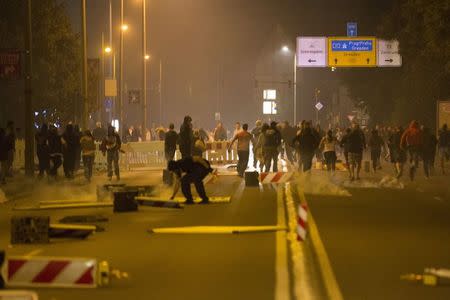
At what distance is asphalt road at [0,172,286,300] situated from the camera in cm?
1040

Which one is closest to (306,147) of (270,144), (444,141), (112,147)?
(270,144)

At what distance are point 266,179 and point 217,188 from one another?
2.08 metres

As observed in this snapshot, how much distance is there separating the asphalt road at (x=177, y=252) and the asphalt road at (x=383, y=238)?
3.14ft

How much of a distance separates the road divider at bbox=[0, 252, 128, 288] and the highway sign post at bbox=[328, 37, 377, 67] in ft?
140

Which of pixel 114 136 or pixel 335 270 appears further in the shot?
pixel 114 136

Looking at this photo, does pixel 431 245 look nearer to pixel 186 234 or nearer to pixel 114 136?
pixel 186 234

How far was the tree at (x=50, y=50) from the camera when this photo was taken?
44125 mm

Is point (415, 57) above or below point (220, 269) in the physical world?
above

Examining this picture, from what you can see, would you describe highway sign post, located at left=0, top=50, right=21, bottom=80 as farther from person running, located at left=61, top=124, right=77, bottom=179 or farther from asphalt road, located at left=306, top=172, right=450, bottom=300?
asphalt road, located at left=306, top=172, right=450, bottom=300

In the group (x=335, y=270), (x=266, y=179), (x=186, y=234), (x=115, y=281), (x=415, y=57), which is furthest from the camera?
(x=415, y=57)

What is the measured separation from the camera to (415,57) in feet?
157

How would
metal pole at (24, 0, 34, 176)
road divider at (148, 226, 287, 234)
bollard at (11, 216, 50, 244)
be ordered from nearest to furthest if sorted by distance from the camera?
bollard at (11, 216, 50, 244), road divider at (148, 226, 287, 234), metal pole at (24, 0, 34, 176)

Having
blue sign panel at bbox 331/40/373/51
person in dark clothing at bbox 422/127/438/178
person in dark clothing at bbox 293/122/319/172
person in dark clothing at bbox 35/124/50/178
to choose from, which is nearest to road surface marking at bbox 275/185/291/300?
person in dark clothing at bbox 293/122/319/172

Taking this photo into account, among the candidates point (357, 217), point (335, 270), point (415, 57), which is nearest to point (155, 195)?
point (357, 217)
